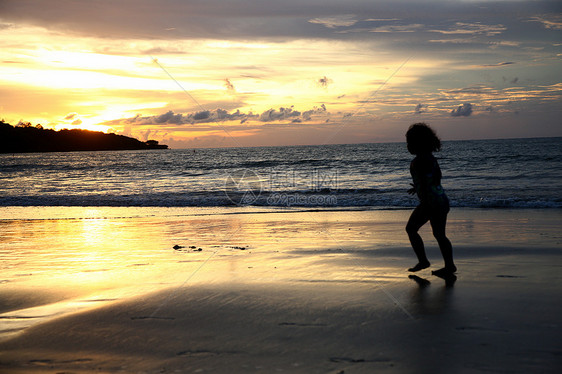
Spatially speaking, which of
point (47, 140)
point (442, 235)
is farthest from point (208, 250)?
point (47, 140)

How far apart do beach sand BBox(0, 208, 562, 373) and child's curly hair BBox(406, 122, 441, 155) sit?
5.05 ft

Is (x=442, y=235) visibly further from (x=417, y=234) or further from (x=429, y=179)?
(x=429, y=179)

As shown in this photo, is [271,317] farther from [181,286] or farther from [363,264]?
[363,264]

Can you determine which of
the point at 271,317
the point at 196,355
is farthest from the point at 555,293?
the point at 196,355

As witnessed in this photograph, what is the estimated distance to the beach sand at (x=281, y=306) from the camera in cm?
333

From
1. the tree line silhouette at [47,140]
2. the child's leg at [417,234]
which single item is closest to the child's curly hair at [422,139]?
the child's leg at [417,234]

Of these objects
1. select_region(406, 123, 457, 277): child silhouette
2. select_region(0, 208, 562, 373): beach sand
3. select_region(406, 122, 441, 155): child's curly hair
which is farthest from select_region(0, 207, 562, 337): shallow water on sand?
select_region(406, 122, 441, 155): child's curly hair

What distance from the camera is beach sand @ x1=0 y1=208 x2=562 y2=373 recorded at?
3334 millimetres

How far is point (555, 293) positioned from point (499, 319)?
119 centimetres

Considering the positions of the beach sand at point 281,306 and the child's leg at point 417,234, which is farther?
the child's leg at point 417,234

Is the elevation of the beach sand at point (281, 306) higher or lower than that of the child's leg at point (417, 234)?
lower

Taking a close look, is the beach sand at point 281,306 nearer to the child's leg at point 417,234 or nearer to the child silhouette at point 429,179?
the child's leg at point 417,234

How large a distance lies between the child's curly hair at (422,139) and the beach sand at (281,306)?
5.05 ft

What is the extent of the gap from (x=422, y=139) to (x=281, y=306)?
2544 millimetres
